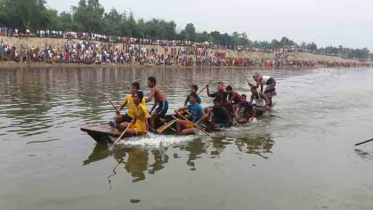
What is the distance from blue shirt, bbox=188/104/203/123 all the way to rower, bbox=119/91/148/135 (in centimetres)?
192

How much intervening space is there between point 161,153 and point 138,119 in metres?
1.31

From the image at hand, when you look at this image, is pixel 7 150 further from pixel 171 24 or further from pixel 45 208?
pixel 171 24

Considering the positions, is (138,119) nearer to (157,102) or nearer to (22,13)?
(157,102)

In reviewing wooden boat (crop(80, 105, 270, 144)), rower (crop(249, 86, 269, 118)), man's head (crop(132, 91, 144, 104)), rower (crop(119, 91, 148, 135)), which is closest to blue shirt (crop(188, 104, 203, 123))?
rower (crop(119, 91, 148, 135))

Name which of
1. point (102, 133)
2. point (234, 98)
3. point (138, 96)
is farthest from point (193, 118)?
point (102, 133)

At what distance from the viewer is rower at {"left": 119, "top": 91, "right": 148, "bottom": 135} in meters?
9.03

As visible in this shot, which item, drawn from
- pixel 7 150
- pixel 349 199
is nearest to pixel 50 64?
pixel 7 150

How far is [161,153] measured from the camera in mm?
8602

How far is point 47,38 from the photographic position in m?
46.2

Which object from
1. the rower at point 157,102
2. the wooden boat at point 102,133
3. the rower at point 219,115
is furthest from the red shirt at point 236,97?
the wooden boat at point 102,133

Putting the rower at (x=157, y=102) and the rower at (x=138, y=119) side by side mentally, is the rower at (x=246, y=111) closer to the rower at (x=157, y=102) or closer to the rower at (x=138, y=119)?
the rower at (x=157, y=102)

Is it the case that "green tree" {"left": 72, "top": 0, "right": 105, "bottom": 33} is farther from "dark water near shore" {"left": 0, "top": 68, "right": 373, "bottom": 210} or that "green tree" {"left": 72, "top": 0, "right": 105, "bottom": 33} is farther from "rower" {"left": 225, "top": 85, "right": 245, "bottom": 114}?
"rower" {"left": 225, "top": 85, "right": 245, "bottom": 114}

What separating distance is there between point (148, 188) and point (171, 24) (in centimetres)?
7193

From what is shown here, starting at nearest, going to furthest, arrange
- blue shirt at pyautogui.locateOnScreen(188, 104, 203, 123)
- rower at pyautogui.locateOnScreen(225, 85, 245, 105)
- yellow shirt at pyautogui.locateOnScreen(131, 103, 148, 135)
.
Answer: yellow shirt at pyautogui.locateOnScreen(131, 103, 148, 135) → blue shirt at pyautogui.locateOnScreen(188, 104, 203, 123) → rower at pyautogui.locateOnScreen(225, 85, 245, 105)
